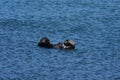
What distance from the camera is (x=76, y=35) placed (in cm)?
6912

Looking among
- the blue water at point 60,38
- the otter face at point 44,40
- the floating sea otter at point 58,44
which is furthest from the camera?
the otter face at point 44,40

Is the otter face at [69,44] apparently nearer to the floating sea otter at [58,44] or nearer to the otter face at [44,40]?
the floating sea otter at [58,44]

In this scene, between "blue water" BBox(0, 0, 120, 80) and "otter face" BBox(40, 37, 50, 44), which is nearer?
"blue water" BBox(0, 0, 120, 80)

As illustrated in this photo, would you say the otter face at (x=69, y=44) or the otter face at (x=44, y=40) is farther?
the otter face at (x=44, y=40)

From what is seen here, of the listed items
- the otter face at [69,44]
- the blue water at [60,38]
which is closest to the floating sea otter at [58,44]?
the otter face at [69,44]

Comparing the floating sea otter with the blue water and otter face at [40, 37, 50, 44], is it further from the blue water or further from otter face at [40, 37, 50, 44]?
the blue water

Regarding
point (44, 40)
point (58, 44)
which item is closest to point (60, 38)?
point (44, 40)

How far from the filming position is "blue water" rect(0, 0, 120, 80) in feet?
179

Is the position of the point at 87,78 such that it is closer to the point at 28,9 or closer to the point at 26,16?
the point at 26,16

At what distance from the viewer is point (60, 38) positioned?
67.9 m

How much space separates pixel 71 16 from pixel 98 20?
380cm

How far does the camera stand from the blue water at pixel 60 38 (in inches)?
2153

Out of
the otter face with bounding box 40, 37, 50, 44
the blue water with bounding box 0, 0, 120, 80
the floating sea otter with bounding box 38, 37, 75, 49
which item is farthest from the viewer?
the otter face with bounding box 40, 37, 50, 44

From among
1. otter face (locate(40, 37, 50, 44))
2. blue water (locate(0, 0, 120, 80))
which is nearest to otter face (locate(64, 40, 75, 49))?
blue water (locate(0, 0, 120, 80))
